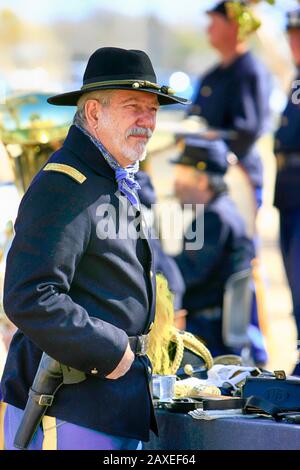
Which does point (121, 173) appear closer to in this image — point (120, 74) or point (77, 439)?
point (120, 74)

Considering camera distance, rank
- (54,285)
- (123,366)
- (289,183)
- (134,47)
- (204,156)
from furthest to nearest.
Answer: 1. (134,47)
2. (289,183)
3. (204,156)
4. (123,366)
5. (54,285)

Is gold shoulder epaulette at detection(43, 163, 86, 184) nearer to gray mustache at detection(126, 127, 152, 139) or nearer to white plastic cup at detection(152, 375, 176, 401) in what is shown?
gray mustache at detection(126, 127, 152, 139)

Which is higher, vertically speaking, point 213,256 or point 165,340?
point 213,256

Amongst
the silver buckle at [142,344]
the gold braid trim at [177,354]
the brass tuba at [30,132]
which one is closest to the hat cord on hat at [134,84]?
the silver buckle at [142,344]

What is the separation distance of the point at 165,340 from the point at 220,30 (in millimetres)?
4700

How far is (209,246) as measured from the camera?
6477 mm

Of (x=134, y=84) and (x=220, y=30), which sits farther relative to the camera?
(x=220, y=30)

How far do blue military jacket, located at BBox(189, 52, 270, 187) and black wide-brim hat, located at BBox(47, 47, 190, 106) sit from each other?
4141mm

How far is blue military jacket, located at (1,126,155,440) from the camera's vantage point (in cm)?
349

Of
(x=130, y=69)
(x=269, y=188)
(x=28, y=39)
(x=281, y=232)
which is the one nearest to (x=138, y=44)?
(x=28, y=39)

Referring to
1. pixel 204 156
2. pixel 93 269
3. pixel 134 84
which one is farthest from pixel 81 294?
pixel 204 156

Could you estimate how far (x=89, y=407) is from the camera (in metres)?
3.63

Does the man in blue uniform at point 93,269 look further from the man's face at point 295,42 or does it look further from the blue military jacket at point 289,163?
the man's face at point 295,42

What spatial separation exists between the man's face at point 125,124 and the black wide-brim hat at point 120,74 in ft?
0.18
